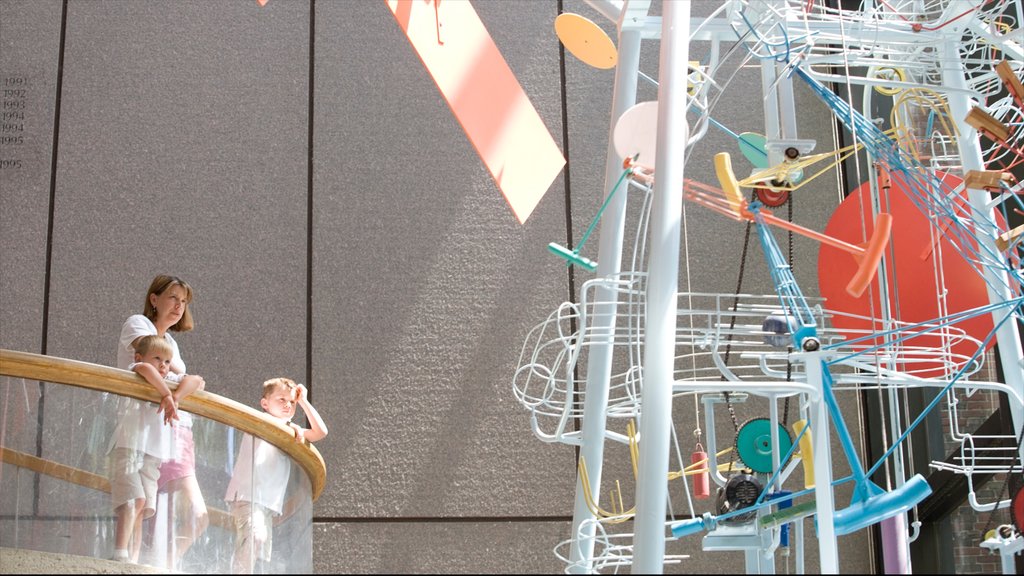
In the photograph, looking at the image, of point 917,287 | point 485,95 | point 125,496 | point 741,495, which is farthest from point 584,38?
point 125,496

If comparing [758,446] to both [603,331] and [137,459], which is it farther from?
[137,459]

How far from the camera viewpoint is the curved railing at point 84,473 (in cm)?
235

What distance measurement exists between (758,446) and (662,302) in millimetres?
560

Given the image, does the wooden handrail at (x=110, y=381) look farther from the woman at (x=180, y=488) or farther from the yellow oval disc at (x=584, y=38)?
the yellow oval disc at (x=584, y=38)

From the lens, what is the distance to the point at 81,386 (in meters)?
2.38

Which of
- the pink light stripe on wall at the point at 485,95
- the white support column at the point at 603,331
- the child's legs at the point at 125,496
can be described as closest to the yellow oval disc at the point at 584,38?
the white support column at the point at 603,331

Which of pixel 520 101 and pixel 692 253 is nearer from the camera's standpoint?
pixel 520 101

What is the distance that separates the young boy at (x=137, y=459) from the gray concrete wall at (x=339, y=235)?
5.01 ft

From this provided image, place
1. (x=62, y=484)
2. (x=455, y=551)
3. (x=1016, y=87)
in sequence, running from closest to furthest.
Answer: (x=1016, y=87)
(x=62, y=484)
(x=455, y=551)

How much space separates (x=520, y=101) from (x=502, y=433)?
138 cm

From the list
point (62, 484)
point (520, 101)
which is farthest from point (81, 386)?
point (520, 101)

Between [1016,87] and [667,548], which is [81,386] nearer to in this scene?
[1016,87]

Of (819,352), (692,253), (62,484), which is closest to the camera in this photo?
(819,352)

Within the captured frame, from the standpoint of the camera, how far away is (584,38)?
2.69 metres
